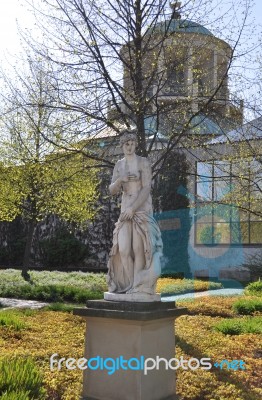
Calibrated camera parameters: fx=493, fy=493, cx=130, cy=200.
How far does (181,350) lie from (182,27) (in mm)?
6302

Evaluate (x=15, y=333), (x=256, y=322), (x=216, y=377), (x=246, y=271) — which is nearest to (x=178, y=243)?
(x=246, y=271)

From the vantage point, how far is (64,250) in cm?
2470

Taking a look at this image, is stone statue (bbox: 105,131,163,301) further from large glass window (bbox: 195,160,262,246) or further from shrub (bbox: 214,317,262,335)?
large glass window (bbox: 195,160,262,246)

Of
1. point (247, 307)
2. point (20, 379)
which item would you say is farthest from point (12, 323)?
point (247, 307)

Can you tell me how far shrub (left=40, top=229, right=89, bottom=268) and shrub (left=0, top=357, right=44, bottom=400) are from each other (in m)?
19.3

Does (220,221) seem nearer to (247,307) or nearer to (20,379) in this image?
(247,307)

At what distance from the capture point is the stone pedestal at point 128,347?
4.81 metres

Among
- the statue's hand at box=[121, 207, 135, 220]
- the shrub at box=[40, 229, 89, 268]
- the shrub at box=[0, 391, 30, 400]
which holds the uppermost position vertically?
the statue's hand at box=[121, 207, 135, 220]

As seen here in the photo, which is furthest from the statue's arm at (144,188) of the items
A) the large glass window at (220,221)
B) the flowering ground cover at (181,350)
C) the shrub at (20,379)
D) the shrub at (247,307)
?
the large glass window at (220,221)

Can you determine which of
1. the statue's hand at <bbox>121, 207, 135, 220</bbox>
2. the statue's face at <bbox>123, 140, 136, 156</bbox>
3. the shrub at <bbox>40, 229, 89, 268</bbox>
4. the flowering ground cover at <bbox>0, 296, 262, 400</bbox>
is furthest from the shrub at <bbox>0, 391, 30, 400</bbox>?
the shrub at <bbox>40, 229, 89, 268</bbox>

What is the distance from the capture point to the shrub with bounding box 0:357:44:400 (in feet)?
15.8

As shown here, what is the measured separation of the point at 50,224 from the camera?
86.6ft

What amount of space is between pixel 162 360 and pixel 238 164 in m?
10.3

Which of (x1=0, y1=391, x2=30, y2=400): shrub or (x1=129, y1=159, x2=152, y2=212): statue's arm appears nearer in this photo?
(x1=0, y1=391, x2=30, y2=400): shrub
